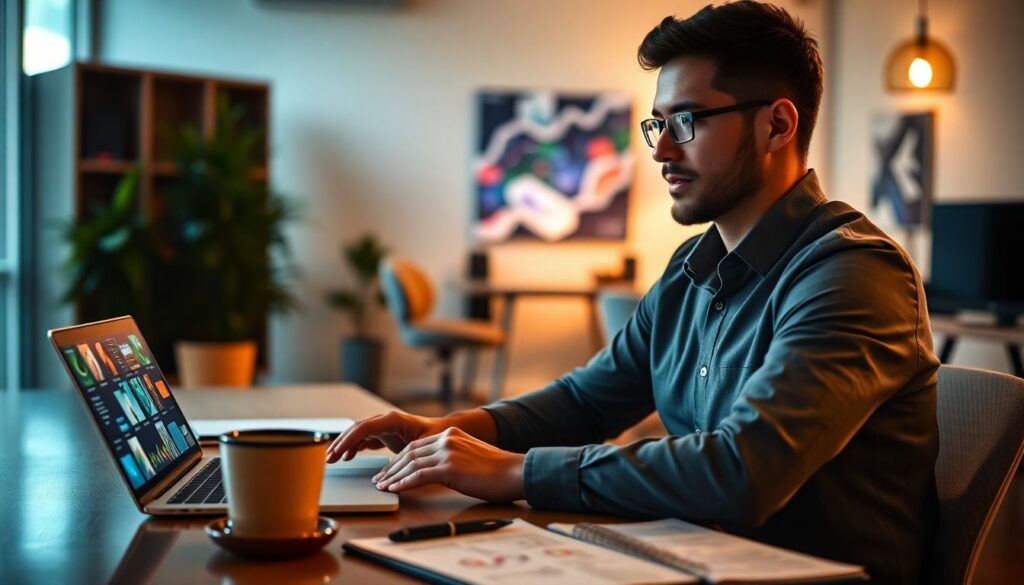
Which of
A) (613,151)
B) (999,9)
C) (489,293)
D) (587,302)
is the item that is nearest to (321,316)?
(489,293)

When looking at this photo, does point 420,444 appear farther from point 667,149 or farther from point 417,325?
point 417,325

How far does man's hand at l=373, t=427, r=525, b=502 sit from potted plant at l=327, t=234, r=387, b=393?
5.50 m

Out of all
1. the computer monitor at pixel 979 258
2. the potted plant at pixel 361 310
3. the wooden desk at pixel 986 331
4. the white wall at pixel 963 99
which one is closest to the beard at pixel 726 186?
the wooden desk at pixel 986 331

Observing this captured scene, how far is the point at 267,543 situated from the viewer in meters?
0.99

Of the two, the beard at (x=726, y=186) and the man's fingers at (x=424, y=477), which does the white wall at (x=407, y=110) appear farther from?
the man's fingers at (x=424, y=477)

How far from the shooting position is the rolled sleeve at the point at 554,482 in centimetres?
122

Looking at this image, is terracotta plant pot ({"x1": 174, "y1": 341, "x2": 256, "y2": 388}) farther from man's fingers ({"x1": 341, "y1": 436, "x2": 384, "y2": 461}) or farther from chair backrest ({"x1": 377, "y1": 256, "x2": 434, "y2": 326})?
man's fingers ({"x1": 341, "y1": 436, "x2": 384, "y2": 461})

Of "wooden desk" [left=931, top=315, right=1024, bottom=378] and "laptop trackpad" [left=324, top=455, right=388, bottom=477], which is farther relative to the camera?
"wooden desk" [left=931, top=315, right=1024, bottom=378]

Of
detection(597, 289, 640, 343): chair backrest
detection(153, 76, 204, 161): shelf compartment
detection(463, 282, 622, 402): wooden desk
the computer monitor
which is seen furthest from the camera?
detection(463, 282, 622, 402): wooden desk

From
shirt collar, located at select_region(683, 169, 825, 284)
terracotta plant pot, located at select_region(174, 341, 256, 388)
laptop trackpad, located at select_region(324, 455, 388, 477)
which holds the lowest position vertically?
terracotta plant pot, located at select_region(174, 341, 256, 388)

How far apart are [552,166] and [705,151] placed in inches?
233

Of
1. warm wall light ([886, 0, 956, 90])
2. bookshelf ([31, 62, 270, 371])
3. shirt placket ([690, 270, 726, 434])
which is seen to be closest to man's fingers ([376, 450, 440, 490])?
shirt placket ([690, 270, 726, 434])

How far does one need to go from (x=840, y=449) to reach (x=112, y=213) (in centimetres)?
479

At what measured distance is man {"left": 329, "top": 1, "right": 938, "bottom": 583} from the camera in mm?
1176
